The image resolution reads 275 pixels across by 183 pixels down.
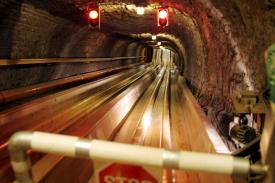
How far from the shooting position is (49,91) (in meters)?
7.36

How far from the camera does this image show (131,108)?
8.36 metres

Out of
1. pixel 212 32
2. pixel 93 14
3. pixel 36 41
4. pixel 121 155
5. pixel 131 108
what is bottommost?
pixel 131 108

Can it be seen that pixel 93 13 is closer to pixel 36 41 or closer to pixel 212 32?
pixel 36 41

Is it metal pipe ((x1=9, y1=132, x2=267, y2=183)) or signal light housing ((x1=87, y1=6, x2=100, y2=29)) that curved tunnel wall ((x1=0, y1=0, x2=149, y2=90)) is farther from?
metal pipe ((x1=9, y1=132, x2=267, y2=183))

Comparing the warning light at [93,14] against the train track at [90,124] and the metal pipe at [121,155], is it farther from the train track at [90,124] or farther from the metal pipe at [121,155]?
the metal pipe at [121,155]

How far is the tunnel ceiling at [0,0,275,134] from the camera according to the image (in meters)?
3.24

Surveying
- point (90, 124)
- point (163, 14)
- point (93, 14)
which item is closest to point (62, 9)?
point (93, 14)

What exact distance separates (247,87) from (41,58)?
536cm

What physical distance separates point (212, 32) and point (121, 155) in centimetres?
471

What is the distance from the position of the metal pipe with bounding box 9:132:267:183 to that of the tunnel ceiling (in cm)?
207

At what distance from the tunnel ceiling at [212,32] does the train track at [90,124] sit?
898mm

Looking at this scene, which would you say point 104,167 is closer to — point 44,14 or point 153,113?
point 44,14

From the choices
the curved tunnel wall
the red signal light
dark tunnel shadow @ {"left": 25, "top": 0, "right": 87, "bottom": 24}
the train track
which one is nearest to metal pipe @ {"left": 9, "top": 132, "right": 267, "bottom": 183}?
the train track

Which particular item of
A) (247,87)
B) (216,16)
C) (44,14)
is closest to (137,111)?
(44,14)
